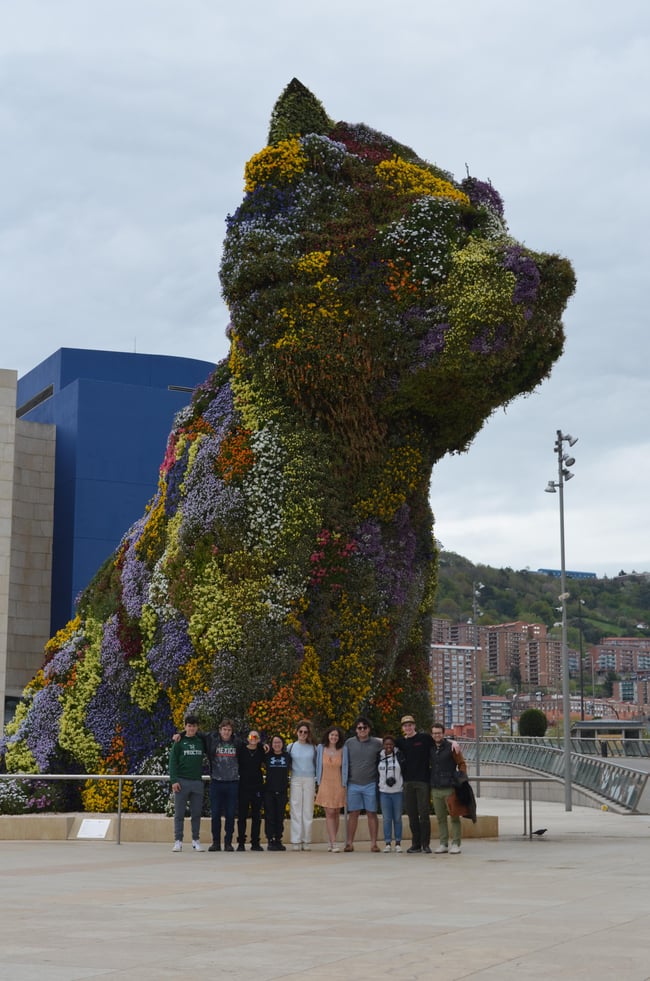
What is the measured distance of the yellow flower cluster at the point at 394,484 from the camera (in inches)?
554

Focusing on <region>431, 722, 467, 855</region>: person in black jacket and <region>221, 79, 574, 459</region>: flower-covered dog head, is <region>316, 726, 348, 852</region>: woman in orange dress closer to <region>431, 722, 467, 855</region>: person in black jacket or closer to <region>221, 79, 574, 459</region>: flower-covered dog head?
<region>431, 722, 467, 855</region>: person in black jacket

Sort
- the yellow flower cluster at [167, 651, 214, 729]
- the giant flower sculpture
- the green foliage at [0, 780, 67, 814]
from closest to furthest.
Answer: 1. the giant flower sculpture
2. the yellow flower cluster at [167, 651, 214, 729]
3. the green foliage at [0, 780, 67, 814]

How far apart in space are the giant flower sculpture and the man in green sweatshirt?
440 millimetres

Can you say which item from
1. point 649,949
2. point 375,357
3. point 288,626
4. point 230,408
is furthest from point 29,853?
point 649,949

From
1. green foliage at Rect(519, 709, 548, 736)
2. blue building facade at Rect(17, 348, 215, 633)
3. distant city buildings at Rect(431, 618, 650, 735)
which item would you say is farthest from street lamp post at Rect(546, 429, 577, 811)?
distant city buildings at Rect(431, 618, 650, 735)

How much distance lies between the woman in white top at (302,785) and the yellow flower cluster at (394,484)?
248cm

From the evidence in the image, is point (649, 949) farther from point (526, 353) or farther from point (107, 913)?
point (526, 353)

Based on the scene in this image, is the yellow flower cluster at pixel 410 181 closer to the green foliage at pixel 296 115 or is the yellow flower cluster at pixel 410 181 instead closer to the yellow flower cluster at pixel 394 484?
the green foliage at pixel 296 115

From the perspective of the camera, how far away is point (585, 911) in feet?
26.0

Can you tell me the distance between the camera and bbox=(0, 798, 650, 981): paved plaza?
5848 mm

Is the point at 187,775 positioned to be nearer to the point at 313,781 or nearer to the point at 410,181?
the point at 313,781

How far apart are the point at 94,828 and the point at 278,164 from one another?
796cm

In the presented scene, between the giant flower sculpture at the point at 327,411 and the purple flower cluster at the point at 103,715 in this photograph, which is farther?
the purple flower cluster at the point at 103,715

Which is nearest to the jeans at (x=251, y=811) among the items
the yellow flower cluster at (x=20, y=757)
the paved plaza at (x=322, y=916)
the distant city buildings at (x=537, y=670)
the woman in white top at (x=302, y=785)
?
the woman in white top at (x=302, y=785)
